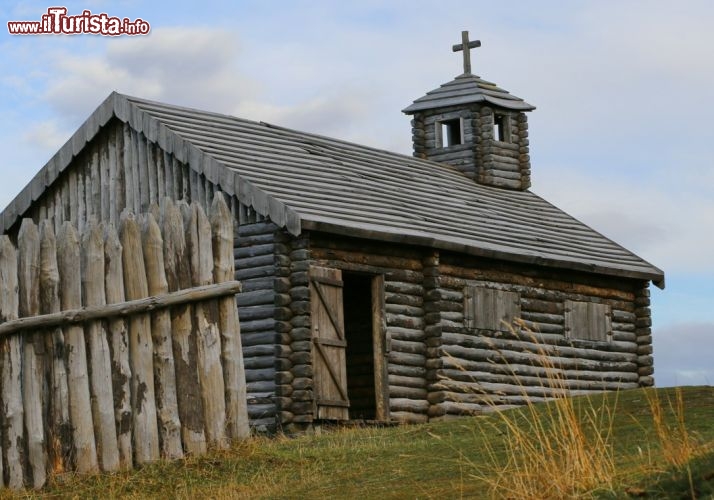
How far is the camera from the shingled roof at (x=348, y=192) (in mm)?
18984

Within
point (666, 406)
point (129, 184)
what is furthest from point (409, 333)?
point (666, 406)

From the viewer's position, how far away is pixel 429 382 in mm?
20469

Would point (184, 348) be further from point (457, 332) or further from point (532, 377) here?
point (532, 377)

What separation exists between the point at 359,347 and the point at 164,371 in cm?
1131

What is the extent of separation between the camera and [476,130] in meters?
28.9

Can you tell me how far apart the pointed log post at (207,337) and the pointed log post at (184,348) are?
0.20 ft

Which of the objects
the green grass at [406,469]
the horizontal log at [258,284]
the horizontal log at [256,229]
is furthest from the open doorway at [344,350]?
the green grass at [406,469]

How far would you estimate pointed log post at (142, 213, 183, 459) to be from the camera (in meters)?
11.4

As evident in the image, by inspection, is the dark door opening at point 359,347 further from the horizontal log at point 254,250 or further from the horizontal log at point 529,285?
the horizontal log at point 254,250

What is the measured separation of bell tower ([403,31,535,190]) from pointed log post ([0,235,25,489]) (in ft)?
58.9

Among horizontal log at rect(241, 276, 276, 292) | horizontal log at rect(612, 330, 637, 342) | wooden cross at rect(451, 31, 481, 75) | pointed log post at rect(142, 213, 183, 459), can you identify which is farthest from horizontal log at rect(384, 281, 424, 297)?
wooden cross at rect(451, 31, 481, 75)

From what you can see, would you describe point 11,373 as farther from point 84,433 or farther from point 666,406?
point 666,406

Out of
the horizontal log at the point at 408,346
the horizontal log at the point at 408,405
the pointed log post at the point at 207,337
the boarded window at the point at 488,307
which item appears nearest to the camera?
the pointed log post at the point at 207,337

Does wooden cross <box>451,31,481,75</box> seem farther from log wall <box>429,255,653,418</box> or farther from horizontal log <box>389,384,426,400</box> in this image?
horizontal log <box>389,384,426,400</box>
